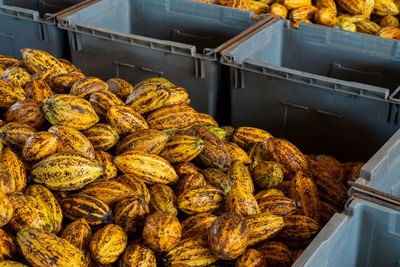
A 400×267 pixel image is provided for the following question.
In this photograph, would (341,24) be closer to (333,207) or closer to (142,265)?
(333,207)

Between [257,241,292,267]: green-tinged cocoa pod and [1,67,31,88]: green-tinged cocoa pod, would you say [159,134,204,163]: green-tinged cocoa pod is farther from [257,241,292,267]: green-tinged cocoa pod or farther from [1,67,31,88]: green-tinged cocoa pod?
[1,67,31,88]: green-tinged cocoa pod

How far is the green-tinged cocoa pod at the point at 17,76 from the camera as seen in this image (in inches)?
99.0

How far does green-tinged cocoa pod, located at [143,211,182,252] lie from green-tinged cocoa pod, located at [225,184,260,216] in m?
0.26

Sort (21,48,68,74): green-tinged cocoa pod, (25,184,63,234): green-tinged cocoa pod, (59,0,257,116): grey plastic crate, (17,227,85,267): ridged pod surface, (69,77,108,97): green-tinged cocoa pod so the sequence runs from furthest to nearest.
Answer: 1. (59,0,257,116): grey plastic crate
2. (21,48,68,74): green-tinged cocoa pod
3. (69,77,108,97): green-tinged cocoa pod
4. (25,184,63,234): green-tinged cocoa pod
5. (17,227,85,267): ridged pod surface

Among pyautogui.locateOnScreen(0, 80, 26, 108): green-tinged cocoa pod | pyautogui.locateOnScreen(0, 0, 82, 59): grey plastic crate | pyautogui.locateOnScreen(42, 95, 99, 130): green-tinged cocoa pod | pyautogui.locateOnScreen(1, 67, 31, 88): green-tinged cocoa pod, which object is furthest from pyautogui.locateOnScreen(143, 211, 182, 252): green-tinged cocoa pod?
pyautogui.locateOnScreen(0, 0, 82, 59): grey plastic crate

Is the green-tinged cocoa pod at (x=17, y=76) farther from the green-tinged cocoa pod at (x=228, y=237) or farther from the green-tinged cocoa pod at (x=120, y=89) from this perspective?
the green-tinged cocoa pod at (x=228, y=237)

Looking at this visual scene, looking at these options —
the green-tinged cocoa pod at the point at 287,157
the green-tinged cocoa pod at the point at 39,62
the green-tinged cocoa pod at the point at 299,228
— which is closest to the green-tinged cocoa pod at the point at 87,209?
the green-tinged cocoa pod at the point at 299,228

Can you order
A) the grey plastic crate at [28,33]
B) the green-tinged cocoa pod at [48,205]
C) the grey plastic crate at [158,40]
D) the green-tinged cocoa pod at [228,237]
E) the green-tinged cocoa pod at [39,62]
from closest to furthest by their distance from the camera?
the green-tinged cocoa pod at [228,237] < the green-tinged cocoa pod at [48,205] < the green-tinged cocoa pod at [39,62] < the grey plastic crate at [158,40] < the grey plastic crate at [28,33]

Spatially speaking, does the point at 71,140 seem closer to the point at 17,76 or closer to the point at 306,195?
the point at 17,76

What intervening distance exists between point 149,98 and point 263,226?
895 mm

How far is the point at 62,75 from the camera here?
259 centimetres

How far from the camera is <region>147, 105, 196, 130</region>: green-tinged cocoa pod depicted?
2.36 m

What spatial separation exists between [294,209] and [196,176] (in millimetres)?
419

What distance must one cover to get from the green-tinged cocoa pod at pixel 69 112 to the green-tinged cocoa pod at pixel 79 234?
55 cm
